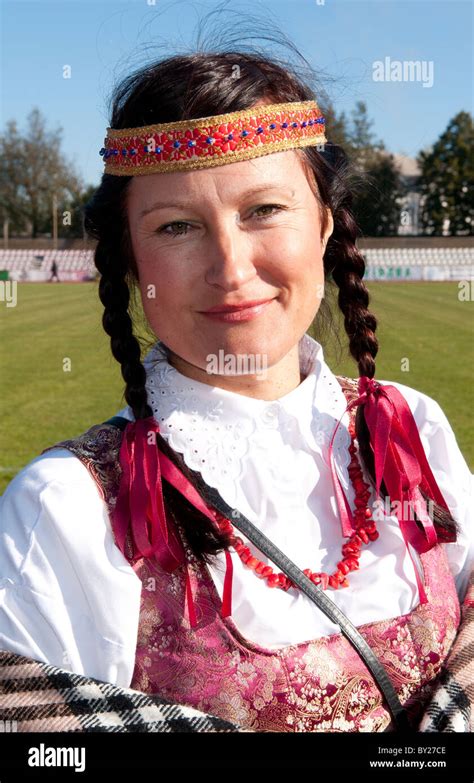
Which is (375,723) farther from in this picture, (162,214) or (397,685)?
(162,214)

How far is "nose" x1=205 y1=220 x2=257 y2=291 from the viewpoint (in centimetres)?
151

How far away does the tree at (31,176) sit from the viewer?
57.6 metres

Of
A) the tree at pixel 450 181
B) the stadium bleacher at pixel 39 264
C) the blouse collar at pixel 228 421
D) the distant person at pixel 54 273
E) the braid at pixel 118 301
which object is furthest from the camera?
the tree at pixel 450 181

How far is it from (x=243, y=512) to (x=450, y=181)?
54505 millimetres

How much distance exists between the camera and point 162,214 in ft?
5.14

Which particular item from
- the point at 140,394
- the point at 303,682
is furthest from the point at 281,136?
the point at 303,682

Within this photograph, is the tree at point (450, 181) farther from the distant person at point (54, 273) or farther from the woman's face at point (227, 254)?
the woman's face at point (227, 254)

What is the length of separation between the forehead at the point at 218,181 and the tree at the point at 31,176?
5629 centimetres

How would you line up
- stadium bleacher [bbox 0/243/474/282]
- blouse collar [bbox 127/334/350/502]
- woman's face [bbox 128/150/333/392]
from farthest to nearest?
1. stadium bleacher [bbox 0/243/474/282]
2. blouse collar [bbox 127/334/350/502]
3. woman's face [bbox 128/150/333/392]

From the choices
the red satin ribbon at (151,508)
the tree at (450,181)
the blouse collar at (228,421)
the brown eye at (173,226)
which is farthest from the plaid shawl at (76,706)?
the tree at (450,181)

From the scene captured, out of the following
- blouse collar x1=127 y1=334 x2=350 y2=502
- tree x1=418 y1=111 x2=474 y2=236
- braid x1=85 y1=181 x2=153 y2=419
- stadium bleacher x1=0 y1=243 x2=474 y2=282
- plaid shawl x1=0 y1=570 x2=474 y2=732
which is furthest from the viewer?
tree x1=418 y1=111 x2=474 y2=236

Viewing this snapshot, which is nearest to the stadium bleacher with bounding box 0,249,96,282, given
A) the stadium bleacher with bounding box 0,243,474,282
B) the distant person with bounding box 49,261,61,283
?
the stadium bleacher with bounding box 0,243,474,282

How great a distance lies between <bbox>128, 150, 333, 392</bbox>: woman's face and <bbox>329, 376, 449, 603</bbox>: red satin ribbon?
0.27 m

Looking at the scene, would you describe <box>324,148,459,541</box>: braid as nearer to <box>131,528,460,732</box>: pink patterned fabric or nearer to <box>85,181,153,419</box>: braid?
<box>85,181,153,419</box>: braid
